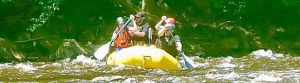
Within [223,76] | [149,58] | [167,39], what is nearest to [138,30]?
[167,39]

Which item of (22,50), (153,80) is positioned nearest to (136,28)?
(153,80)

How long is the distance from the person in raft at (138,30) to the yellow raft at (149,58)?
3.19 ft

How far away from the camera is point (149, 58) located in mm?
10203

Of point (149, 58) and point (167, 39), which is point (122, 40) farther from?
point (149, 58)

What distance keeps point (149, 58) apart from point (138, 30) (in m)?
1.37

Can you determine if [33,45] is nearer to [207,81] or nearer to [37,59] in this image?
[37,59]

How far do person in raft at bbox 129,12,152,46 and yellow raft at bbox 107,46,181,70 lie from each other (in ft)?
3.19

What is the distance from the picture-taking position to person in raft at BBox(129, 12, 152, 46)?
1123 cm

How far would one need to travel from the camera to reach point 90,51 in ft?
48.7

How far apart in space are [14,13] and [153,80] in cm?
739

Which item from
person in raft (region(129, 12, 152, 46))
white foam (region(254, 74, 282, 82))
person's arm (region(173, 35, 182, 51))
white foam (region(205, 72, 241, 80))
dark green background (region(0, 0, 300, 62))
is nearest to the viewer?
white foam (region(254, 74, 282, 82))

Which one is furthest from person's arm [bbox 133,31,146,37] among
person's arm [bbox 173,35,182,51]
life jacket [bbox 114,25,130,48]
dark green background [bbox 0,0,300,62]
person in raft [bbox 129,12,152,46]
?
dark green background [bbox 0,0,300,62]

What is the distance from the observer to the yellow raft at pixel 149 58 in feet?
33.4

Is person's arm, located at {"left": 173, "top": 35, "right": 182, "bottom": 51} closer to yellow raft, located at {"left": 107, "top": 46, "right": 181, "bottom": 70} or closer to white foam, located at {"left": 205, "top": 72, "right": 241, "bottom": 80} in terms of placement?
yellow raft, located at {"left": 107, "top": 46, "right": 181, "bottom": 70}
